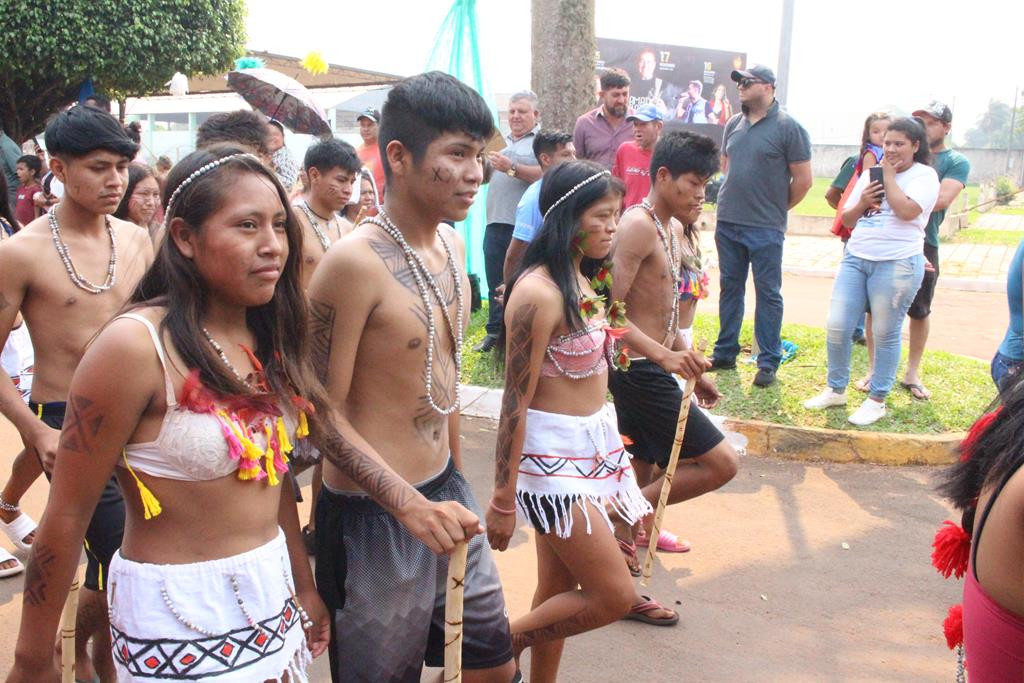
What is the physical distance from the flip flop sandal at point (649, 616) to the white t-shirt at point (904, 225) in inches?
145

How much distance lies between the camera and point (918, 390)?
22.9ft

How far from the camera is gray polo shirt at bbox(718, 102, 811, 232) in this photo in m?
7.33

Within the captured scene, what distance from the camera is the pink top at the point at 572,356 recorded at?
3.18 metres

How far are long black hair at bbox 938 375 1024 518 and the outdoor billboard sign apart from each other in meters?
26.2

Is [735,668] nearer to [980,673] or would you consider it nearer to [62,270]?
[980,673]

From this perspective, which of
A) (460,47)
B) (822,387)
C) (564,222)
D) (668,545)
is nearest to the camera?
(564,222)

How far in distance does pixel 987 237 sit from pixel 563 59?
53.2 feet

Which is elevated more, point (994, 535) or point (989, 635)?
point (994, 535)

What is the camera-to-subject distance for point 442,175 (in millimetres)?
2455

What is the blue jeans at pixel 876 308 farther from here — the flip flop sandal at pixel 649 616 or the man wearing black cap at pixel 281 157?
the man wearing black cap at pixel 281 157

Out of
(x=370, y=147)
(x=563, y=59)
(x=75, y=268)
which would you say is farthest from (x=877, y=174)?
(x=75, y=268)

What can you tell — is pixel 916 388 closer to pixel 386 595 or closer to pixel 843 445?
pixel 843 445

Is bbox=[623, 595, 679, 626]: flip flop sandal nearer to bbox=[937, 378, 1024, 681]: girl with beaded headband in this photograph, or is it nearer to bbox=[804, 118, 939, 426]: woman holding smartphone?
bbox=[937, 378, 1024, 681]: girl with beaded headband

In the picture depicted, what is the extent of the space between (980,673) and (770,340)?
5.27 metres
